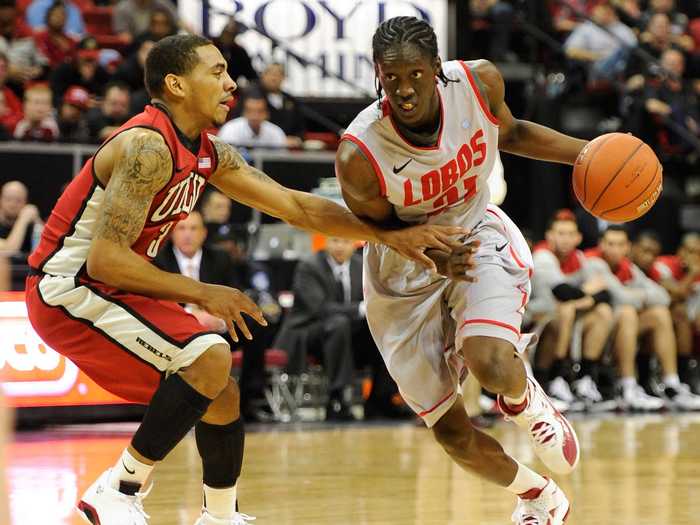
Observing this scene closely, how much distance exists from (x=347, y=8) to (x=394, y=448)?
586cm

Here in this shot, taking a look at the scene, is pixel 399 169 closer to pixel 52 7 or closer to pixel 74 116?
pixel 74 116

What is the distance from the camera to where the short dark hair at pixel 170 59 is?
13.8 ft

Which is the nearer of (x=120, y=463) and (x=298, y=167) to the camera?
(x=120, y=463)

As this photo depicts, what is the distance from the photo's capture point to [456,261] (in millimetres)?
4266

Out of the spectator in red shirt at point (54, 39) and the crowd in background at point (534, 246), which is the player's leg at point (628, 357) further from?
the spectator in red shirt at point (54, 39)

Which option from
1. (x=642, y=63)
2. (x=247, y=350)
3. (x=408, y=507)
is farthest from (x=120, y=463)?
(x=642, y=63)

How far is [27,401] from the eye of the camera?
7902 millimetres

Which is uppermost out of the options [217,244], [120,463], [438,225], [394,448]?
[438,225]

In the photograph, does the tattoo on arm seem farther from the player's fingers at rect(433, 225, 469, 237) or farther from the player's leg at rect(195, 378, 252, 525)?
the player's fingers at rect(433, 225, 469, 237)

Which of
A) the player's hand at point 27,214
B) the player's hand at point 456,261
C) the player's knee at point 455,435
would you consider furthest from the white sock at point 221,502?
the player's hand at point 27,214

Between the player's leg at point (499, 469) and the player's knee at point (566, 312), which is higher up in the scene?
the player's leg at point (499, 469)

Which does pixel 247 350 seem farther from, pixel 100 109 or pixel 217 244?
pixel 100 109

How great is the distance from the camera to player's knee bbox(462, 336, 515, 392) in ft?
14.0

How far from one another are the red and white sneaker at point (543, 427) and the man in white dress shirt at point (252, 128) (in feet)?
19.7
